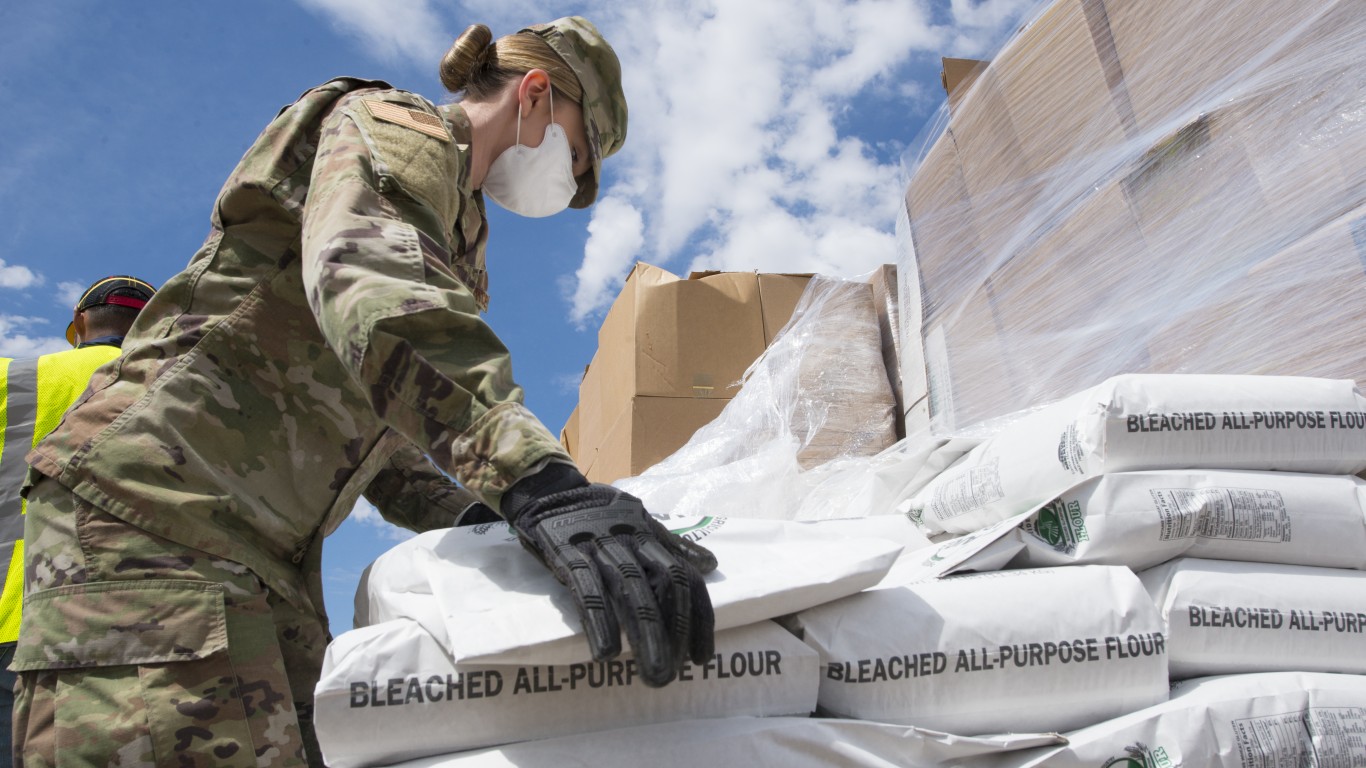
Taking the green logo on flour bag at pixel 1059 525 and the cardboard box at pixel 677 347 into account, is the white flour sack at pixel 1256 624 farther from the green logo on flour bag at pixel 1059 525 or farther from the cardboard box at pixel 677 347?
the cardboard box at pixel 677 347

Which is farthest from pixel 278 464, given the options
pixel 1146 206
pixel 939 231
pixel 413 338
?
pixel 939 231

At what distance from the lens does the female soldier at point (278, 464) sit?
2.12 feet

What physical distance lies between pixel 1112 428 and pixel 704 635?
704 mm

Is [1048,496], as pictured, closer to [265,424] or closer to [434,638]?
[434,638]

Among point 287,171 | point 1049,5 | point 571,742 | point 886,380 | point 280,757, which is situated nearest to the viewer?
point 571,742

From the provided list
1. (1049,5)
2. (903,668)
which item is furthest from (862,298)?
(903,668)

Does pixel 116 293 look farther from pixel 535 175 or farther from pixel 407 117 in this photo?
pixel 407 117

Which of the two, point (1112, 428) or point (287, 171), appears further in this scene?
point (1112, 428)

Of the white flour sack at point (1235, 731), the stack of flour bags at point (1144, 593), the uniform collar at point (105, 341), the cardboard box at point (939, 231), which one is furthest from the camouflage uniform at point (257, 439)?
the cardboard box at point (939, 231)

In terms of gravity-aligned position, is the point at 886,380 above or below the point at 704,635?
above

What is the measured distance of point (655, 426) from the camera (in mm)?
2504

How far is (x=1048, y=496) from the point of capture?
114 centimetres

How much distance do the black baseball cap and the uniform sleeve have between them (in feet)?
4.02

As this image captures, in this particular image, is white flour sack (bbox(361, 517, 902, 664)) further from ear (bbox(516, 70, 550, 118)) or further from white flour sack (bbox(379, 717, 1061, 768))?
ear (bbox(516, 70, 550, 118))
